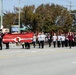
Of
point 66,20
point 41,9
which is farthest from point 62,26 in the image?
point 41,9

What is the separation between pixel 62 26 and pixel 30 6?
10461 millimetres

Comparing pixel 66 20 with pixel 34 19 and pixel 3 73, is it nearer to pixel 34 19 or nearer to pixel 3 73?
pixel 34 19

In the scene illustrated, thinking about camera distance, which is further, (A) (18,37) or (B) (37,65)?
(A) (18,37)

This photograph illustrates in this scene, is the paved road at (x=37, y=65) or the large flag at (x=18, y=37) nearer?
the paved road at (x=37, y=65)

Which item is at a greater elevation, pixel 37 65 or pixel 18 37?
pixel 18 37

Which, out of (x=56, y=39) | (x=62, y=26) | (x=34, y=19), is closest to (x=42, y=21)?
(x=34, y=19)

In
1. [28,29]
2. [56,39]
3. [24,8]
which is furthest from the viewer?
[24,8]

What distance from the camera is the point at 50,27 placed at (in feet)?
231

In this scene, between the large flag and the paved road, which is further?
the large flag

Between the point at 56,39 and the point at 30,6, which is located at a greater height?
the point at 30,6

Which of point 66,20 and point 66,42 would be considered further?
point 66,20

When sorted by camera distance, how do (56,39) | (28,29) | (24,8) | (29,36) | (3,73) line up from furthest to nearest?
(24,8)
(28,29)
(56,39)
(29,36)
(3,73)

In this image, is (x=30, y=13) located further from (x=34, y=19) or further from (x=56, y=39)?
(x=56, y=39)

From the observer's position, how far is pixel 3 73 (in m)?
13.2
